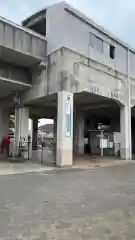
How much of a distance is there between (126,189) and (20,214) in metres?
4.37

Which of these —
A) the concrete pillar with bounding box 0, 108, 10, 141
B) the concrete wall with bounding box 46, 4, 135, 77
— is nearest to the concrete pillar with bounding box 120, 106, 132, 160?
the concrete wall with bounding box 46, 4, 135, 77

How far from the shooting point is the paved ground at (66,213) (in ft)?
14.2

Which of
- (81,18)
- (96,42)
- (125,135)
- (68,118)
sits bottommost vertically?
(125,135)

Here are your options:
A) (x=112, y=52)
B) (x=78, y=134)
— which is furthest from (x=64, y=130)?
(x=78, y=134)

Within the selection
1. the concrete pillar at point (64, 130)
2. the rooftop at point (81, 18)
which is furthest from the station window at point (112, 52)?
the concrete pillar at point (64, 130)

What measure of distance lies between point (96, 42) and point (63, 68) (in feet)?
15.9

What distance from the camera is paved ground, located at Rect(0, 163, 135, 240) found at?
4.32m

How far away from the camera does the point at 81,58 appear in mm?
17719

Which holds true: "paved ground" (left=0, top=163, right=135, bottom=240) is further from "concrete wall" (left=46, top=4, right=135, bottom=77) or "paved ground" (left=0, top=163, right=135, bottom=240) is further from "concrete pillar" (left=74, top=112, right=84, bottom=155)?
"concrete pillar" (left=74, top=112, right=84, bottom=155)

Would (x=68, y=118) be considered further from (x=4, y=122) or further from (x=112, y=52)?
(x=4, y=122)

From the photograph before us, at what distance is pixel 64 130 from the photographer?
52.1ft

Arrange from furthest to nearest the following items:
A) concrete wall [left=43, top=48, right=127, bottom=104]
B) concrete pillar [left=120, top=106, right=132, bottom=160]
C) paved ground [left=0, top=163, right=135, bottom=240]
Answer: concrete pillar [left=120, top=106, right=132, bottom=160]
concrete wall [left=43, top=48, right=127, bottom=104]
paved ground [left=0, top=163, right=135, bottom=240]

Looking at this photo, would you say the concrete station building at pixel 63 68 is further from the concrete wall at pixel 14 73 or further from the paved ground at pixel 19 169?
the paved ground at pixel 19 169

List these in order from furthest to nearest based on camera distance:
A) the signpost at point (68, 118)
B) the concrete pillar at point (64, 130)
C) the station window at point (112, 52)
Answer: the station window at point (112, 52), the signpost at point (68, 118), the concrete pillar at point (64, 130)
